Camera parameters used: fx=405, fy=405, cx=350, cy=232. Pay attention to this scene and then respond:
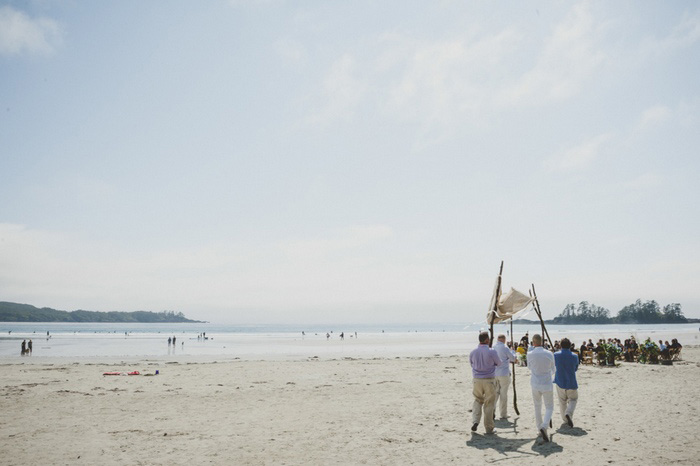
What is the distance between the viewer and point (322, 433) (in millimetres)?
8953

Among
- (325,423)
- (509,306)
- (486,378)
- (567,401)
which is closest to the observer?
(486,378)

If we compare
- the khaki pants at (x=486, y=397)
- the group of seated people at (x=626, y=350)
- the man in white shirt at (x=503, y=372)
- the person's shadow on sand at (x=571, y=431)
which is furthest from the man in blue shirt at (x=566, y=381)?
the group of seated people at (x=626, y=350)

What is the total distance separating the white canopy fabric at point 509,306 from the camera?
11.1m

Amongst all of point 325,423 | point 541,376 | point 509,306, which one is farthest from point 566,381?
point 325,423

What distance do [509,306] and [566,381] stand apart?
8.05 feet

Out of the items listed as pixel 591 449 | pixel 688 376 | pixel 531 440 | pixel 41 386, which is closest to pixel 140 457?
pixel 531 440

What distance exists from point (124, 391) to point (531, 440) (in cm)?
1373

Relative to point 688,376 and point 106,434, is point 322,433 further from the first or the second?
point 688,376

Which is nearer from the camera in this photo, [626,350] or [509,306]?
[509,306]

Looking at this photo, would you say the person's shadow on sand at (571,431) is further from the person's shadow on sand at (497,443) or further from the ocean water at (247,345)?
the ocean water at (247,345)

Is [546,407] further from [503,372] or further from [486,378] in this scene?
[503,372]

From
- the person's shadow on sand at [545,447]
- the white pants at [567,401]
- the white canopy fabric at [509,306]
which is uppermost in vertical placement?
the white canopy fabric at [509,306]

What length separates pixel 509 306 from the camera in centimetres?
1121

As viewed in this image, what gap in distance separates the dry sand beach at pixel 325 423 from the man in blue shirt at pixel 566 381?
48 centimetres
